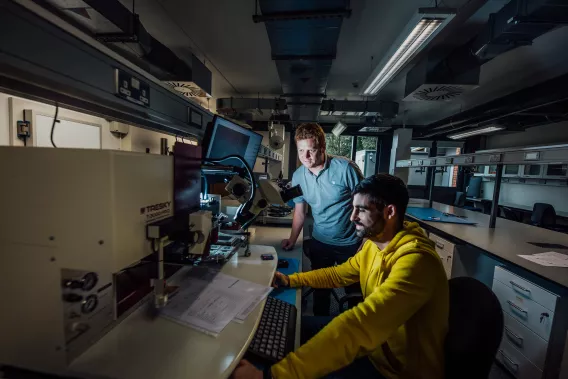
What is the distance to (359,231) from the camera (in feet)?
3.60

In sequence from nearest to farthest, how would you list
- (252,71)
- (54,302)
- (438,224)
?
(54,302), (438,224), (252,71)

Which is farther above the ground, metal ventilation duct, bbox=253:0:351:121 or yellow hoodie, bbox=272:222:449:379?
metal ventilation duct, bbox=253:0:351:121

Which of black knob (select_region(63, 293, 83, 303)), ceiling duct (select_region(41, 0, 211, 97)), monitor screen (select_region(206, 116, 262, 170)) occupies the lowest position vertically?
black knob (select_region(63, 293, 83, 303))

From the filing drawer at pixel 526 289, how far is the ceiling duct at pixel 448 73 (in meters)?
2.06

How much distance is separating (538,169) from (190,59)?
692 centimetres

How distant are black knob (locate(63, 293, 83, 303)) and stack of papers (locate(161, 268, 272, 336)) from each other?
290 mm

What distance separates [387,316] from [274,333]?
386mm

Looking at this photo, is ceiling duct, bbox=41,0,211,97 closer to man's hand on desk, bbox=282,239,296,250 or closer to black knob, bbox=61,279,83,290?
man's hand on desk, bbox=282,239,296,250

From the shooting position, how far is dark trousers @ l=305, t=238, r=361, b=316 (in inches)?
70.7

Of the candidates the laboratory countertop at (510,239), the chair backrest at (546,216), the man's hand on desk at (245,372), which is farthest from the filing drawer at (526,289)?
the chair backrest at (546,216)

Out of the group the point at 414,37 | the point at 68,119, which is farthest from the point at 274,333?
the point at 68,119

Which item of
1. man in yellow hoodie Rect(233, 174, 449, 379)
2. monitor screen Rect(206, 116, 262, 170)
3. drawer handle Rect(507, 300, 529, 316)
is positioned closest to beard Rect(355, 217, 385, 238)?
man in yellow hoodie Rect(233, 174, 449, 379)

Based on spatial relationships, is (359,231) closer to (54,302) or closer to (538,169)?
(54,302)

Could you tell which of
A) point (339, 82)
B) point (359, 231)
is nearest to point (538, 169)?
point (339, 82)
